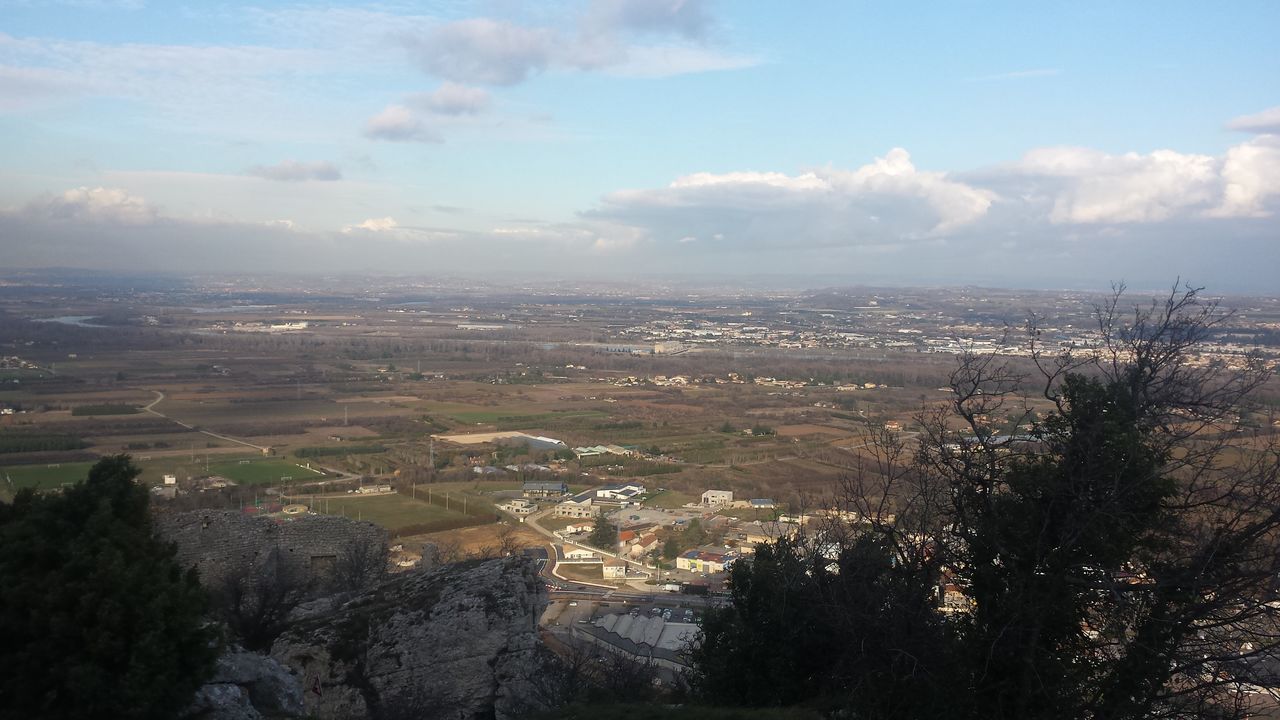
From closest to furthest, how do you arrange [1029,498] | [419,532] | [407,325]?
[1029,498] → [419,532] → [407,325]

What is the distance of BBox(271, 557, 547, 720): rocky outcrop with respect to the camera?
398 inches

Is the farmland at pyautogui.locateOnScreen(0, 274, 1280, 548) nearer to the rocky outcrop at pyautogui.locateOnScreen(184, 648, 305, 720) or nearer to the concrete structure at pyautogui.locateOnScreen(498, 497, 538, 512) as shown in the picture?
the concrete structure at pyautogui.locateOnScreen(498, 497, 538, 512)

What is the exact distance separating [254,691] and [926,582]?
6.93 meters

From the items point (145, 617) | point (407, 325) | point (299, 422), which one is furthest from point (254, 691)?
point (407, 325)

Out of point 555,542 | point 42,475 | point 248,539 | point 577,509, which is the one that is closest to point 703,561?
point 555,542

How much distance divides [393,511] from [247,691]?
17.0 metres

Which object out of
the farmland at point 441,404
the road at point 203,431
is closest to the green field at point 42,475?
the farmland at point 441,404

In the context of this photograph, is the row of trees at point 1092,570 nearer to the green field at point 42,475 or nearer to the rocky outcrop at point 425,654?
the rocky outcrop at point 425,654

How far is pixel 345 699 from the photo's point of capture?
1013 cm

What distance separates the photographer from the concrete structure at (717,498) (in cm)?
2795

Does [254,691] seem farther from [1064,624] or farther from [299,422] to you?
[299,422]

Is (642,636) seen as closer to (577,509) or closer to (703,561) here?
(703,561)

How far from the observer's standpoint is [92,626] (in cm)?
712

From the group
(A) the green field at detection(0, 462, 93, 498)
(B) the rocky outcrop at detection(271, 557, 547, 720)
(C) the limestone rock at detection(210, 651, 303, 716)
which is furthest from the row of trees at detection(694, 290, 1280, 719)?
(A) the green field at detection(0, 462, 93, 498)
